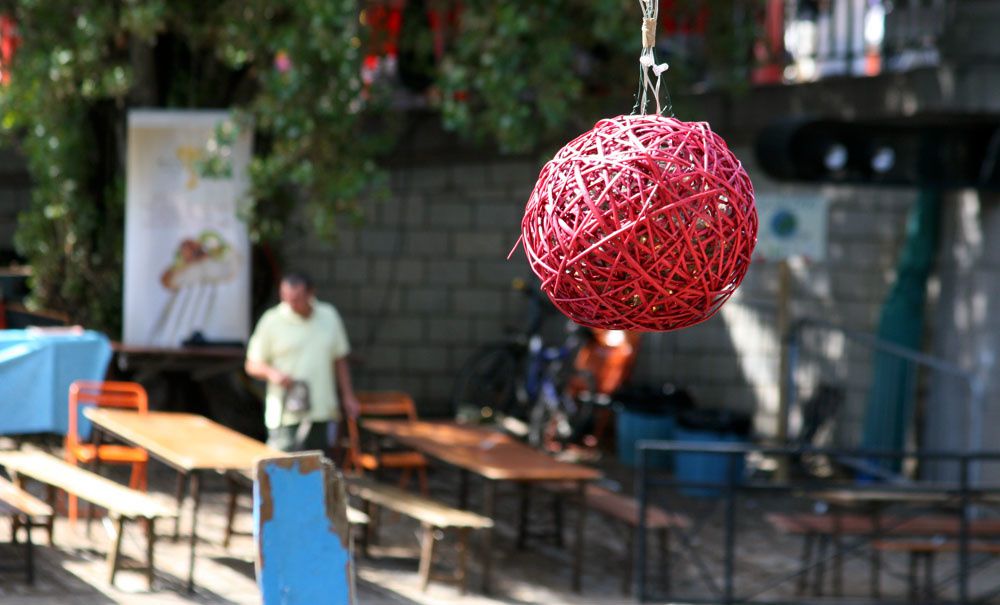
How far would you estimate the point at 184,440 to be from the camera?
8477 mm

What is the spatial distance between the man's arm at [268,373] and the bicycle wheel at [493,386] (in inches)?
178

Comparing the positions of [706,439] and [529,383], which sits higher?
[529,383]

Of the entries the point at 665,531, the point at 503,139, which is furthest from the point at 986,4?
the point at 665,531

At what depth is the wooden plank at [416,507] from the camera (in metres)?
8.08

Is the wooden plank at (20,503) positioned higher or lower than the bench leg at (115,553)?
higher

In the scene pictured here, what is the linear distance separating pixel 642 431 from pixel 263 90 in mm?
4257

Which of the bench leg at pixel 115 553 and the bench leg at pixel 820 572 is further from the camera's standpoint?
the bench leg at pixel 820 572

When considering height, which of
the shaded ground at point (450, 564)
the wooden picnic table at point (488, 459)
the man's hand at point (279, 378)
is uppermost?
the man's hand at point (279, 378)

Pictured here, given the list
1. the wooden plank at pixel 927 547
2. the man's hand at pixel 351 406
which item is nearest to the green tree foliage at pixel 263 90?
the man's hand at pixel 351 406

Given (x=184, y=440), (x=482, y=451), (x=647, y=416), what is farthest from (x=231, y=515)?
(x=647, y=416)

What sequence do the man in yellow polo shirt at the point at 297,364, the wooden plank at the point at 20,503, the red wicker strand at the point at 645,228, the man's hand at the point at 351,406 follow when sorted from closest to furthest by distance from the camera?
the red wicker strand at the point at 645,228 → the wooden plank at the point at 20,503 → the man in yellow polo shirt at the point at 297,364 → the man's hand at the point at 351,406

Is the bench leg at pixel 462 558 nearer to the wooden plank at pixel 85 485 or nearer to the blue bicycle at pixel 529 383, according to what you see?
the wooden plank at pixel 85 485

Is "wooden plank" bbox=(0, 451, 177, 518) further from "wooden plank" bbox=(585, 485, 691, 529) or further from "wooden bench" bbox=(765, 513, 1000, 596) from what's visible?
"wooden bench" bbox=(765, 513, 1000, 596)

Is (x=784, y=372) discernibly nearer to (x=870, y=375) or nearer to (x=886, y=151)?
(x=870, y=375)
